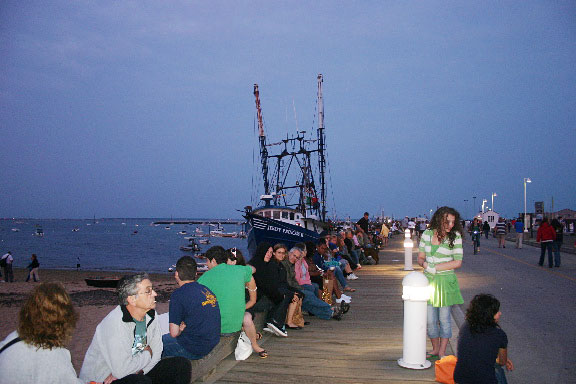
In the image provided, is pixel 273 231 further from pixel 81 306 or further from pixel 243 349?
pixel 243 349

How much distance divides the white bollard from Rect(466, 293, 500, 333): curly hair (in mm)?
1129

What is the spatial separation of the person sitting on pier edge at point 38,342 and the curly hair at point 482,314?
11.0ft

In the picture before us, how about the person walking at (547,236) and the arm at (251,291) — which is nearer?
the arm at (251,291)

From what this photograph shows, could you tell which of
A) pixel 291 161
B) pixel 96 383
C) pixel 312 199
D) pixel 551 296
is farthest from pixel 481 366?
pixel 291 161

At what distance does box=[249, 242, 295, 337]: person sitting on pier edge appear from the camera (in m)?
7.16

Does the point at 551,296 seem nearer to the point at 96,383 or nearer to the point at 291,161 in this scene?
the point at 96,383

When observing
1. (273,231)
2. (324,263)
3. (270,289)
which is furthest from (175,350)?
(273,231)

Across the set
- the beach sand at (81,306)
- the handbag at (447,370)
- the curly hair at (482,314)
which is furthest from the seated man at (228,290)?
the beach sand at (81,306)

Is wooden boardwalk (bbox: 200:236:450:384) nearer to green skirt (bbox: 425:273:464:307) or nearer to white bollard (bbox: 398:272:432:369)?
white bollard (bbox: 398:272:432:369)

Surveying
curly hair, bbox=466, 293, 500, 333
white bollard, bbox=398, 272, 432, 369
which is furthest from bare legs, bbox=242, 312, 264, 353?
curly hair, bbox=466, 293, 500, 333

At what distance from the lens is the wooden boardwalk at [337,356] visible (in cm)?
522

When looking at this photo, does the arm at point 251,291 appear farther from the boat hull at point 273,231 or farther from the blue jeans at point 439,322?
the boat hull at point 273,231

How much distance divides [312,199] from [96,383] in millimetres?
33221

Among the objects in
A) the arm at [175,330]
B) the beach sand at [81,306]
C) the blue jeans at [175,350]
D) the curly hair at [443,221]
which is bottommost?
the beach sand at [81,306]
